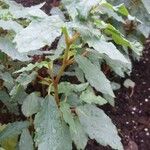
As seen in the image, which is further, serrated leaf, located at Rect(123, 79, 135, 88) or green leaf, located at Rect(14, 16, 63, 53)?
serrated leaf, located at Rect(123, 79, 135, 88)

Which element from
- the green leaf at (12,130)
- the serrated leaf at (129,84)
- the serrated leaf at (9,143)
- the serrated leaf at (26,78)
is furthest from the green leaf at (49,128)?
the serrated leaf at (129,84)

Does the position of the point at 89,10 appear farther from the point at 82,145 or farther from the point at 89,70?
the point at 82,145

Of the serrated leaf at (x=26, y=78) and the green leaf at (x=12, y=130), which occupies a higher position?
the serrated leaf at (x=26, y=78)

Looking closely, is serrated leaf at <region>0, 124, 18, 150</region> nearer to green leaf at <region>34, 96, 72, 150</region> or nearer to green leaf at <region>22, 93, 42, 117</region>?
green leaf at <region>22, 93, 42, 117</region>

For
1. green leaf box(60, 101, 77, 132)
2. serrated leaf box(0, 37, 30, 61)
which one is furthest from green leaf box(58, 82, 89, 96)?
serrated leaf box(0, 37, 30, 61)

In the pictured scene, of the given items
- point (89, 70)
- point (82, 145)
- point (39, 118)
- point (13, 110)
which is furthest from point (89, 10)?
point (13, 110)

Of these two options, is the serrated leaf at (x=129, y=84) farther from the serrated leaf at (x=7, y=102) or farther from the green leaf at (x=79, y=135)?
the green leaf at (x=79, y=135)
